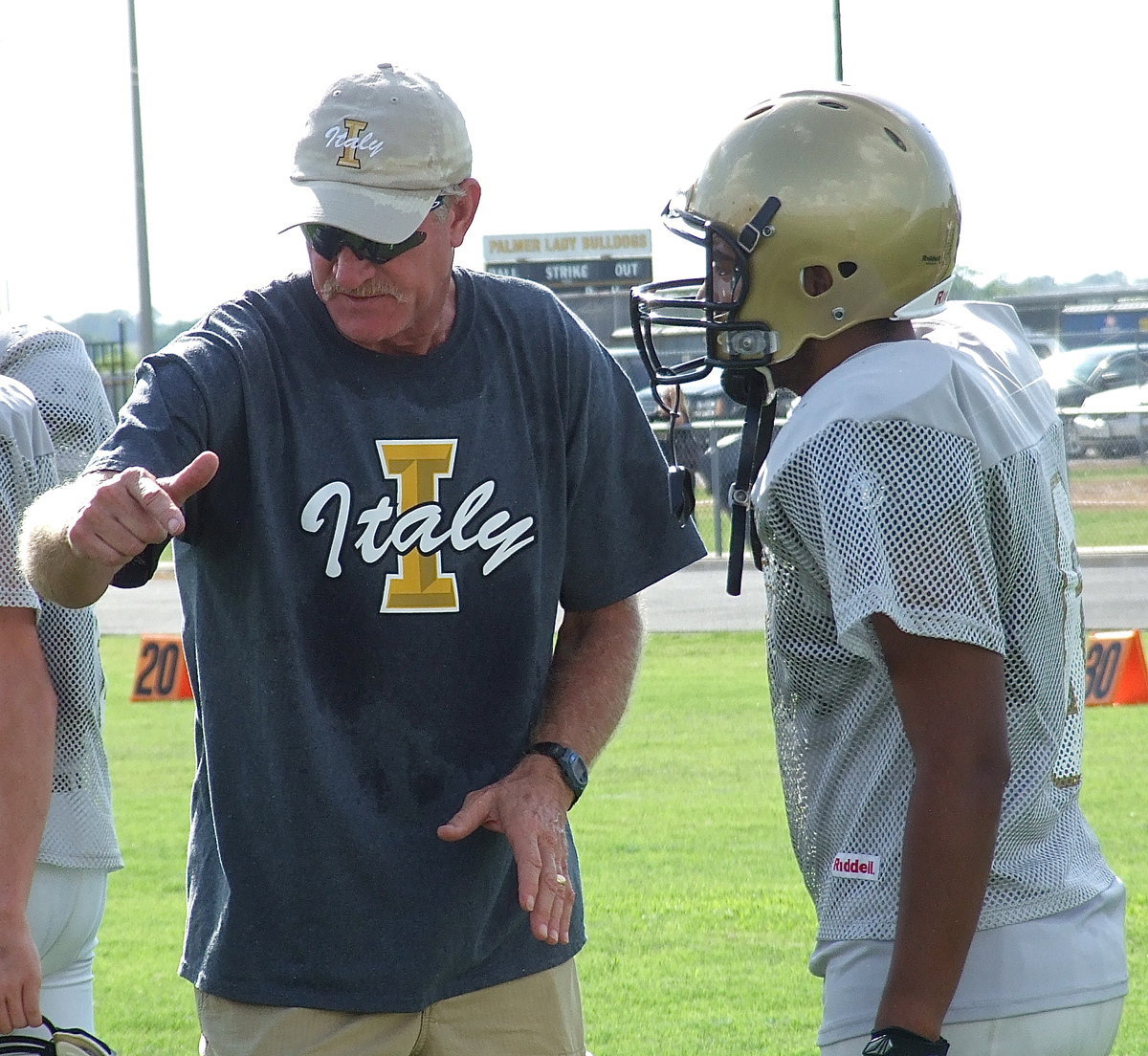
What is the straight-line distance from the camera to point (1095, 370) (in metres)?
22.8

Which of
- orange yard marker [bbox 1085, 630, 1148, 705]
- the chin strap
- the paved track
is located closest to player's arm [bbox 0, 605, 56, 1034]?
the chin strap

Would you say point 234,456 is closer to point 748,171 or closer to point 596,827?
point 748,171

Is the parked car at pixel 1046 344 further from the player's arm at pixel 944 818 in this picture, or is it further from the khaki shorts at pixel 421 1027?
the player's arm at pixel 944 818

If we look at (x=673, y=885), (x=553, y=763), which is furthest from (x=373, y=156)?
(x=673, y=885)

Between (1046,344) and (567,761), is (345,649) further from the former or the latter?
(1046,344)

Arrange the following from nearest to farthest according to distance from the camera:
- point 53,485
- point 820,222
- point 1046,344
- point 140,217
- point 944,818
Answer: point 944,818, point 820,222, point 53,485, point 1046,344, point 140,217

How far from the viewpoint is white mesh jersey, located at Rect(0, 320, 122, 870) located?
274cm

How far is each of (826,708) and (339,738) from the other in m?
0.81

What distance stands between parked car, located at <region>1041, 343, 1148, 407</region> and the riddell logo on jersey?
20.6 metres

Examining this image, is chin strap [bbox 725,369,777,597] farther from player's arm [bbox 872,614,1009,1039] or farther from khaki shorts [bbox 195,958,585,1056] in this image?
khaki shorts [bbox 195,958,585,1056]

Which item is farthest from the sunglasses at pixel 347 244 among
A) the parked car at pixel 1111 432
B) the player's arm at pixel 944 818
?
the parked car at pixel 1111 432

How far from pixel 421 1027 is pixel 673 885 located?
3.93 metres

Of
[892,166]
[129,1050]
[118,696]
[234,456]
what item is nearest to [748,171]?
[892,166]

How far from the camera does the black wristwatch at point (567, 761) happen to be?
2715mm
